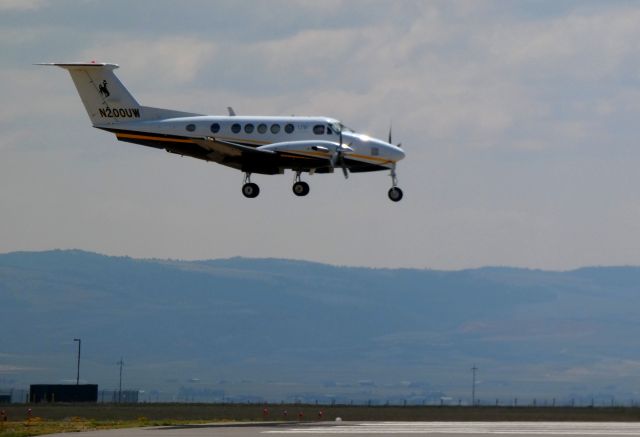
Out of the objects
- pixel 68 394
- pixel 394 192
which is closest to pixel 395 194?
pixel 394 192

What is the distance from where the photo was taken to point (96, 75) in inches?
3514

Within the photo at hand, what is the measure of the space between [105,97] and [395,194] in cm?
1937

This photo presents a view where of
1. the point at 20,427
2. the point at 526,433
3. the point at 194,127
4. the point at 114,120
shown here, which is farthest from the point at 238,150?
the point at 526,433

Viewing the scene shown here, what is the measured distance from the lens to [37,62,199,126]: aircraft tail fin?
288ft

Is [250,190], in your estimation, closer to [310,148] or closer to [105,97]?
[310,148]

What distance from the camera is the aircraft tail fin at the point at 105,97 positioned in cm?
8788

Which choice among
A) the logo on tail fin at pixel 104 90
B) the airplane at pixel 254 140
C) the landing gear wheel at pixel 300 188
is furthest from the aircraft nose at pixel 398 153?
the logo on tail fin at pixel 104 90

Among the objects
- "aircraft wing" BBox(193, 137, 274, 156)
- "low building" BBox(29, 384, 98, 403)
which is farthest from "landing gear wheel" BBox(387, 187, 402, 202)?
"low building" BBox(29, 384, 98, 403)

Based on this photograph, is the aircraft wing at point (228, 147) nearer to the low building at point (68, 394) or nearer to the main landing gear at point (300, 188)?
the main landing gear at point (300, 188)

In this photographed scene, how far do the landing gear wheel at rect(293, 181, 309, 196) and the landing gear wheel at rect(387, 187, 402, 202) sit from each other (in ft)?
16.8

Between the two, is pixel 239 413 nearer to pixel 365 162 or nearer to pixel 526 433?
pixel 365 162

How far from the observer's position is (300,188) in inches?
3359

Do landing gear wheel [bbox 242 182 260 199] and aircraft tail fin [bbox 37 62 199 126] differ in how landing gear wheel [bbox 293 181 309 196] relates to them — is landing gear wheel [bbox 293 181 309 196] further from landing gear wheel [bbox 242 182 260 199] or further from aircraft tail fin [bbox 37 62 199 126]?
aircraft tail fin [bbox 37 62 199 126]

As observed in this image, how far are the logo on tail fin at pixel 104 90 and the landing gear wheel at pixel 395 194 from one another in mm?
18939
